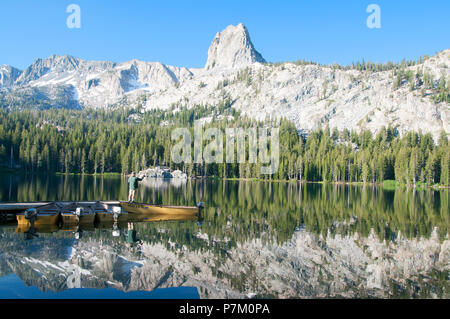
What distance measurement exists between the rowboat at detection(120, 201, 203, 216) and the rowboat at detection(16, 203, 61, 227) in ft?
20.5

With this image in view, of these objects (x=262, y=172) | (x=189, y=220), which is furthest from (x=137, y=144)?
(x=189, y=220)

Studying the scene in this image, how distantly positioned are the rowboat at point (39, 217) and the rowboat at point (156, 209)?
6255mm

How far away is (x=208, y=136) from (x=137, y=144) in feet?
118

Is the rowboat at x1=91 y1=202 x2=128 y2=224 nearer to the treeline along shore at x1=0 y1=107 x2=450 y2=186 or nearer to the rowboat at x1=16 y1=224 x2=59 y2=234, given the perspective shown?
the rowboat at x1=16 y1=224 x2=59 y2=234

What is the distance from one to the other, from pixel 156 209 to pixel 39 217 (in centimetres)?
996

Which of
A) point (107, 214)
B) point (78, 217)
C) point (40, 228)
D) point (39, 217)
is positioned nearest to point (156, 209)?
point (107, 214)

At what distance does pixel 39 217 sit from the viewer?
1032 inches

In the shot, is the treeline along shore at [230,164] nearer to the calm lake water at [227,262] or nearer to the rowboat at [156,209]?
the calm lake water at [227,262]

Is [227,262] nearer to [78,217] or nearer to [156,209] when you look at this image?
[78,217]

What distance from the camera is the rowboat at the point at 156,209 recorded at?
31812mm

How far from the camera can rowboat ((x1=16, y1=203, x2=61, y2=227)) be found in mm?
25641

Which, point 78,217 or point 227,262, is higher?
point 78,217

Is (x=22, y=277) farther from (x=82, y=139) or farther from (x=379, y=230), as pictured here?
(x=82, y=139)

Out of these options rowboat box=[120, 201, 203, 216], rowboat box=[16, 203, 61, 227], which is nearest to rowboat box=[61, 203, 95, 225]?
rowboat box=[16, 203, 61, 227]
